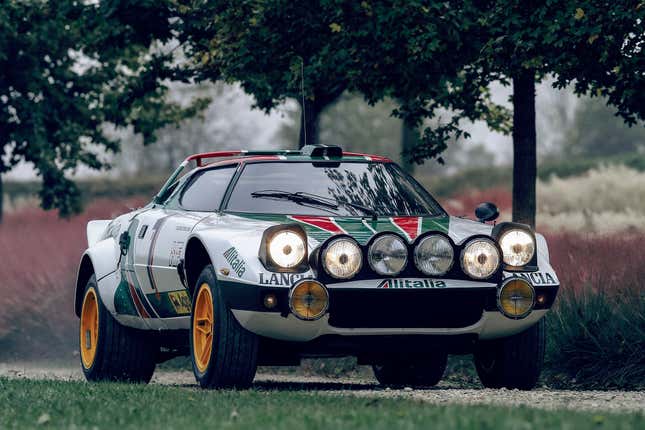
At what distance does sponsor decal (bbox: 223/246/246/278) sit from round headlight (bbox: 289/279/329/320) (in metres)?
0.34

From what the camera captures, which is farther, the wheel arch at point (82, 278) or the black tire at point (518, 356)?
the wheel arch at point (82, 278)

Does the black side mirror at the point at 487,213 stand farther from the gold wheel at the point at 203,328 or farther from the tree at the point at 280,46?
the tree at the point at 280,46

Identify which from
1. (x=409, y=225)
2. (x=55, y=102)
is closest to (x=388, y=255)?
(x=409, y=225)

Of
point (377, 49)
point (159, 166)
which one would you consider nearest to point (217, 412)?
point (377, 49)

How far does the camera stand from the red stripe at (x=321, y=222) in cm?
835

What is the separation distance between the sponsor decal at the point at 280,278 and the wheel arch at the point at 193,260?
895 millimetres

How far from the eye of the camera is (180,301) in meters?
9.34

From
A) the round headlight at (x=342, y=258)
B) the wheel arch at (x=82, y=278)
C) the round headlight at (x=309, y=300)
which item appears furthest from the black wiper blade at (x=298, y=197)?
the wheel arch at (x=82, y=278)

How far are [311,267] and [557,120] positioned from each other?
70.5 meters

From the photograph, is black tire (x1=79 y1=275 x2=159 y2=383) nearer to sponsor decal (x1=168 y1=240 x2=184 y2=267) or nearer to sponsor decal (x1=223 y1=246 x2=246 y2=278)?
sponsor decal (x1=168 y1=240 x2=184 y2=267)

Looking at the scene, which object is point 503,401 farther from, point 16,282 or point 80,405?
point 16,282

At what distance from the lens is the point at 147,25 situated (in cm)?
1759

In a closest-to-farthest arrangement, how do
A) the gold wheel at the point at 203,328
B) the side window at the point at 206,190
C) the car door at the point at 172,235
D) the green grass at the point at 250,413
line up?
the green grass at the point at 250,413 < the gold wheel at the point at 203,328 < the car door at the point at 172,235 < the side window at the point at 206,190

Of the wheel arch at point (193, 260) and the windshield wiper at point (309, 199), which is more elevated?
the windshield wiper at point (309, 199)
